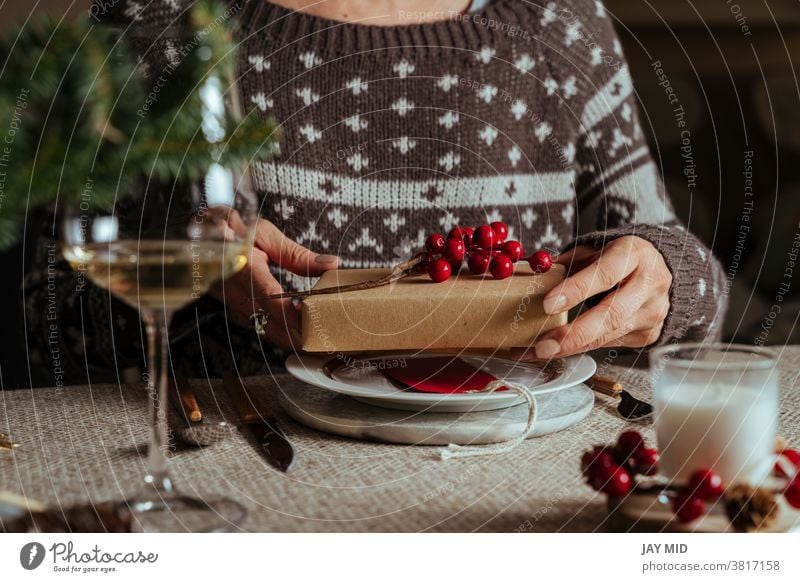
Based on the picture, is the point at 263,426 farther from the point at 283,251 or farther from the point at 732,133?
the point at 732,133

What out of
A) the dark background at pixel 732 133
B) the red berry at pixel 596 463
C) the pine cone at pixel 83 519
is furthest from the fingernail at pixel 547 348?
the dark background at pixel 732 133

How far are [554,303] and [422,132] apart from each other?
14.0 inches

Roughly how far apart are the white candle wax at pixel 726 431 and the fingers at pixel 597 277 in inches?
3.6

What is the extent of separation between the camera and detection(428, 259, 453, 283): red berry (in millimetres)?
395

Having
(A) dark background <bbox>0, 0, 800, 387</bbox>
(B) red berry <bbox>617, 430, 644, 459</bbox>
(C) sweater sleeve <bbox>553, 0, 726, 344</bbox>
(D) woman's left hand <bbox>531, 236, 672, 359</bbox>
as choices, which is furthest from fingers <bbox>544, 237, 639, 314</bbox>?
(A) dark background <bbox>0, 0, 800, 387</bbox>

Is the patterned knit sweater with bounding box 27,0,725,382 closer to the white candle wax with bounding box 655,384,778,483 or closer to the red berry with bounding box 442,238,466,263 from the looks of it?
the red berry with bounding box 442,238,466,263

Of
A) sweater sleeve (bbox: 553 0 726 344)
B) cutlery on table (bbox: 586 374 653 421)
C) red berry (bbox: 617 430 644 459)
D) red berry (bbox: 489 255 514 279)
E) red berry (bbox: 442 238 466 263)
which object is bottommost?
cutlery on table (bbox: 586 374 653 421)

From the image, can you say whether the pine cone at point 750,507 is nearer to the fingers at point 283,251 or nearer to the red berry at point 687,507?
the red berry at point 687,507

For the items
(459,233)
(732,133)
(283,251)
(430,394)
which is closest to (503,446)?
(430,394)

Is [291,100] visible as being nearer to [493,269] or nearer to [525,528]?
[493,269]

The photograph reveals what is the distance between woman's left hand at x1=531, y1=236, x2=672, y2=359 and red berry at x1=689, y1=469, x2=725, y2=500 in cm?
13

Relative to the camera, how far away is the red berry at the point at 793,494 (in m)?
0.25

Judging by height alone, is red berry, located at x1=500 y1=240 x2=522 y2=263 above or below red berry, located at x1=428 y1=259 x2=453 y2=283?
above
